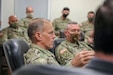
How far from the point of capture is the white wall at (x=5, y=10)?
6.95 m

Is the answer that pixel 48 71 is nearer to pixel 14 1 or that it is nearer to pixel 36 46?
pixel 36 46

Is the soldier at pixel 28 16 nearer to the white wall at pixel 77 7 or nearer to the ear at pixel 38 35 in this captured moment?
the white wall at pixel 77 7

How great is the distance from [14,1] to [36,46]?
5271 millimetres

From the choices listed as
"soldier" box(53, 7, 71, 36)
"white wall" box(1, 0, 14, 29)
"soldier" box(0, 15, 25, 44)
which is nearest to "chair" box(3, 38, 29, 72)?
"soldier" box(0, 15, 25, 44)

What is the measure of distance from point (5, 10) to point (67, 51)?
4.38 metres

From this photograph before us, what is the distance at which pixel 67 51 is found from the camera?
302 cm

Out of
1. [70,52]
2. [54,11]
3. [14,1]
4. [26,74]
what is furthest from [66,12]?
[26,74]

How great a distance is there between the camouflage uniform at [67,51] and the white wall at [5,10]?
4.10 m

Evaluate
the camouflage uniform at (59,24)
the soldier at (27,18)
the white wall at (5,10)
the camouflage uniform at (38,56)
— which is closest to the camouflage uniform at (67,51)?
the camouflage uniform at (38,56)

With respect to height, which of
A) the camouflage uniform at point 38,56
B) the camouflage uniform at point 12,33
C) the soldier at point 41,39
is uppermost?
the soldier at point 41,39

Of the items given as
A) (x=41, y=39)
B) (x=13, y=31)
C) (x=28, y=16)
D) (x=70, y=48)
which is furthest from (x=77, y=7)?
(x=41, y=39)

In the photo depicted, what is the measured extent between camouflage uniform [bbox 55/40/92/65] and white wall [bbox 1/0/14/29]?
4096 mm

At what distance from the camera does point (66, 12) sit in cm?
723

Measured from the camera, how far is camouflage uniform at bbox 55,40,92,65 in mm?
2863
